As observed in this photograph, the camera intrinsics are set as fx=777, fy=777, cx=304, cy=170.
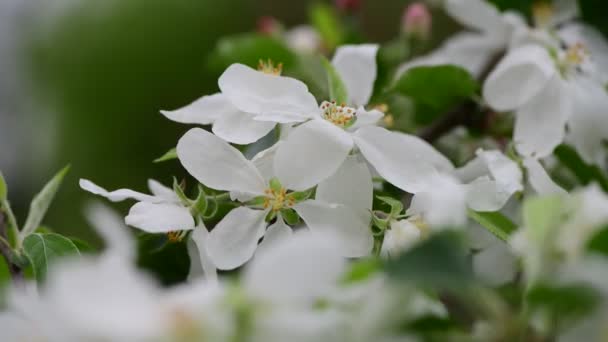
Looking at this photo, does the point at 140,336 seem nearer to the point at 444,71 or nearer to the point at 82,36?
the point at 444,71

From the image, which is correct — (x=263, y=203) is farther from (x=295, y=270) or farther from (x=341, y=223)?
(x=295, y=270)

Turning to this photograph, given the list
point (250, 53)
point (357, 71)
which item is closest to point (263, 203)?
point (357, 71)

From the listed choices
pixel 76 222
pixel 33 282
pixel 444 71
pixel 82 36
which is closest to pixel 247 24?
pixel 82 36

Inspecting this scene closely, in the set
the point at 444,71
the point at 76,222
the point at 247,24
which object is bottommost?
the point at 76,222

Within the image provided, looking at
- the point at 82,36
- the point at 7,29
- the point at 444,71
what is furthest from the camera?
the point at 7,29

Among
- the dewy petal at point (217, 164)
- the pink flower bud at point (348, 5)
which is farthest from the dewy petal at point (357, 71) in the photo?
the pink flower bud at point (348, 5)

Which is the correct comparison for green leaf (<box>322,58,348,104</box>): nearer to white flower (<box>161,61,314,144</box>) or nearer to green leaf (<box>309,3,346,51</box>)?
white flower (<box>161,61,314,144</box>)

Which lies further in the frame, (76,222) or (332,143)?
(76,222)

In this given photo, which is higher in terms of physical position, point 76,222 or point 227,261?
point 227,261

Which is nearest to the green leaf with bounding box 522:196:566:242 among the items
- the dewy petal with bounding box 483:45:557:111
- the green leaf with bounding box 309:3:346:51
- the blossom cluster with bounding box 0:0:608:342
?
the blossom cluster with bounding box 0:0:608:342
